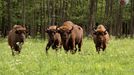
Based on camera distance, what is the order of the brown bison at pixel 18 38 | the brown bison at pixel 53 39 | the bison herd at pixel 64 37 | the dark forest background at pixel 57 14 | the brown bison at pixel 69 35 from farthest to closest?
1. the dark forest background at pixel 57 14
2. the brown bison at pixel 53 39
3. the brown bison at pixel 18 38
4. the bison herd at pixel 64 37
5. the brown bison at pixel 69 35

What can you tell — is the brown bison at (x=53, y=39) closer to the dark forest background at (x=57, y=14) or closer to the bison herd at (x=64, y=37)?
the bison herd at (x=64, y=37)

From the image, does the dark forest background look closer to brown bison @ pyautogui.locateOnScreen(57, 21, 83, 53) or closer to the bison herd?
brown bison @ pyautogui.locateOnScreen(57, 21, 83, 53)

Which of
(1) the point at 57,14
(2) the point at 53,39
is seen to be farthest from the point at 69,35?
(1) the point at 57,14

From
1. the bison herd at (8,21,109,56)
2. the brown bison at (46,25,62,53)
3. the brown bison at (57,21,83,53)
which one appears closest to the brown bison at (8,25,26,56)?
the bison herd at (8,21,109,56)

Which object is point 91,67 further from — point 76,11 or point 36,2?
point 76,11

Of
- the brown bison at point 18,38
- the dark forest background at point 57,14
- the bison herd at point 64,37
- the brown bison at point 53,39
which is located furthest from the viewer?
the dark forest background at point 57,14

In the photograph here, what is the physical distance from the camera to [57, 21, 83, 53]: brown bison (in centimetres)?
1717

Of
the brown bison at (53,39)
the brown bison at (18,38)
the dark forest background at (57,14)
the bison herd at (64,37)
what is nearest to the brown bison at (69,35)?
the bison herd at (64,37)

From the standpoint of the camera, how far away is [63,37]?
56.1 feet

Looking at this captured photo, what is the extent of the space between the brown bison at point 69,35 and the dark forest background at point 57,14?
19.6 meters

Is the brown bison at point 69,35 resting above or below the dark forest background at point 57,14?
above

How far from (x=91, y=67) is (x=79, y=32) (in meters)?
7.70

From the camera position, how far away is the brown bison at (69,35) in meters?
17.2

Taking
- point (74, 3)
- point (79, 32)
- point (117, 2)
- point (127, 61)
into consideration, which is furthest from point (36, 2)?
point (127, 61)
